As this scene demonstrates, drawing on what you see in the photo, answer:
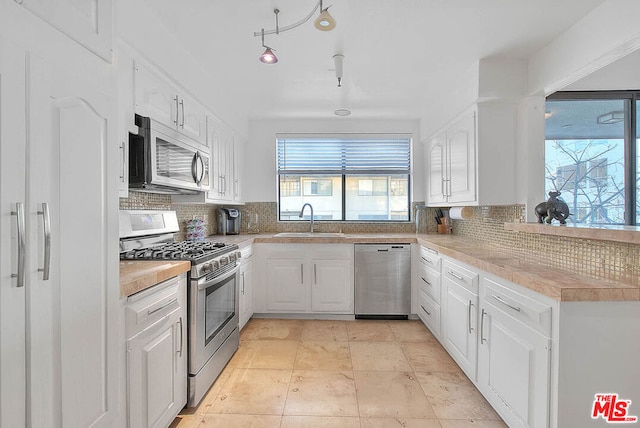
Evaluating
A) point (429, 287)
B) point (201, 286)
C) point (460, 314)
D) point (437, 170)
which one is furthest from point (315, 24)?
point (429, 287)

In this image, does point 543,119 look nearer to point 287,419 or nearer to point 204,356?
point 287,419

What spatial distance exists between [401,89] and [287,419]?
290 cm

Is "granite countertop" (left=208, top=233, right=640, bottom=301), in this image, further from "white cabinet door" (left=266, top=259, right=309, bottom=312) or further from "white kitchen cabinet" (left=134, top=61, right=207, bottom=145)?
"white kitchen cabinet" (left=134, top=61, right=207, bottom=145)

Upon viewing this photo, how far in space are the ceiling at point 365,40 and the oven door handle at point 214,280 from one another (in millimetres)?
1621

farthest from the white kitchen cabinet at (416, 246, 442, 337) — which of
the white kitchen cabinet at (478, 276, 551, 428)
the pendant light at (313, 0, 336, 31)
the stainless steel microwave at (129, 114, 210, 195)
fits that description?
the stainless steel microwave at (129, 114, 210, 195)

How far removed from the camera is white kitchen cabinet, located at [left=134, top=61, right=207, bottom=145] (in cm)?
185

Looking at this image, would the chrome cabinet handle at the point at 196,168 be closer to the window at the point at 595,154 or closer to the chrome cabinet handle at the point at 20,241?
the chrome cabinet handle at the point at 20,241

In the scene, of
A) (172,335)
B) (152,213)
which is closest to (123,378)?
(172,335)

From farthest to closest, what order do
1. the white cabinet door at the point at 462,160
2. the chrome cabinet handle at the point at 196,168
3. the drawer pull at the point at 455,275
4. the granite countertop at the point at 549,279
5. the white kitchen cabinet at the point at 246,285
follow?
the white kitchen cabinet at the point at 246,285, the white cabinet door at the point at 462,160, the chrome cabinet handle at the point at 196,168, the drawer pull at the point at 455,275, the granite countertop at the point at 549,279

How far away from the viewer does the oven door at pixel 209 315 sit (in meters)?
1.90

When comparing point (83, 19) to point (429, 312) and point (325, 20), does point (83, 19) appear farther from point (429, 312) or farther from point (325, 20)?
point (429, 312)

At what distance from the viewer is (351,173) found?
424cm

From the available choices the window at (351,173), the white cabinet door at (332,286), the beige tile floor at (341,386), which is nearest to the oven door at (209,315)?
the beige tile floor at (341,386)

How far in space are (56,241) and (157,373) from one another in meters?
0.96
